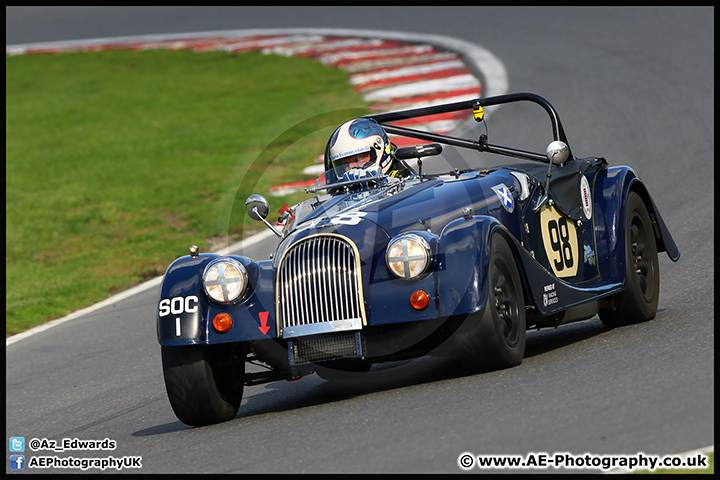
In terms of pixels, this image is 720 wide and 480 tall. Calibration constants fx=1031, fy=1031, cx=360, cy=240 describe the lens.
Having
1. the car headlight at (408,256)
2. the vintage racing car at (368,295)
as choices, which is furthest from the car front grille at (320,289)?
the car headlight at (408,256)

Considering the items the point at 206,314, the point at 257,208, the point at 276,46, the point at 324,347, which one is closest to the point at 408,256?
the point at 324,347

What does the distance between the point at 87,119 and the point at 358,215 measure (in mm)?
14351

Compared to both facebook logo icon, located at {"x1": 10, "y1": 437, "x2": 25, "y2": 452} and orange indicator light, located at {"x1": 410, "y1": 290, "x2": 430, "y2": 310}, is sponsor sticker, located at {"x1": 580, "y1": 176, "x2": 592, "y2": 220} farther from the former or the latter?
facebook logo icon, located at {"x1": 10, "y1": 437, "x2": 25, "y2": 452}

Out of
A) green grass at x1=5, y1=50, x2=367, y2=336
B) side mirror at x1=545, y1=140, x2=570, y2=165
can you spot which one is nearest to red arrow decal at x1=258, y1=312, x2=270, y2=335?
green grass at x1=5, y1=50, x2=367, y2=336

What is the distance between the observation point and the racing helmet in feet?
23.0

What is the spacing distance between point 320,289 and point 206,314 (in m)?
0.66

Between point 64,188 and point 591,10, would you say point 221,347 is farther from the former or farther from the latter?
point 591,10

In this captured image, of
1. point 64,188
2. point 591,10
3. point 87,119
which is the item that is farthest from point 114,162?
point 591,10

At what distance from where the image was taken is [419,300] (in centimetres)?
554

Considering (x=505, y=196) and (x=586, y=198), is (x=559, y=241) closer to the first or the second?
(x=586, y=198)

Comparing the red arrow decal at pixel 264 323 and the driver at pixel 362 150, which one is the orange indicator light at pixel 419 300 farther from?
the driver at pixel 362 150

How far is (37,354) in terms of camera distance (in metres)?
9.00

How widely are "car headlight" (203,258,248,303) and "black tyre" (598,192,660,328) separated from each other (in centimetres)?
274

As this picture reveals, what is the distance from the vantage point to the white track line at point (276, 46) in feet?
34.6
